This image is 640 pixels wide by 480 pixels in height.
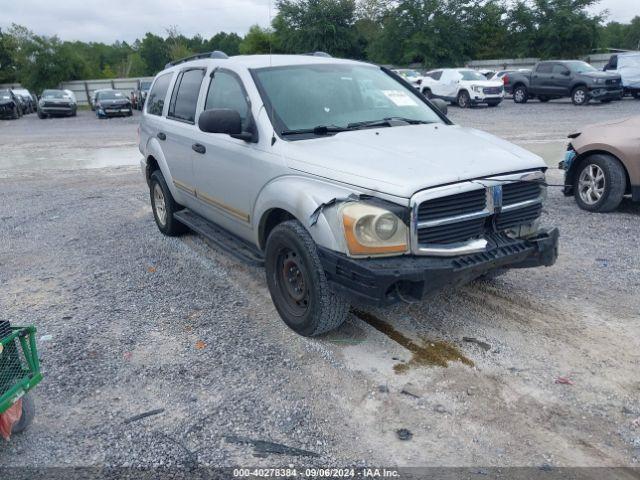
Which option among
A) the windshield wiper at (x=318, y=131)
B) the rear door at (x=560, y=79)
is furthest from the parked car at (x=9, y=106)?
the windshield wiper at (x=318, y=131)

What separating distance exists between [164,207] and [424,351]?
395cm

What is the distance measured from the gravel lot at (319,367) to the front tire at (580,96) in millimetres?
19298

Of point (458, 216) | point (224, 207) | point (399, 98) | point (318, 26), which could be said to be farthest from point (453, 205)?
point (318, 26)

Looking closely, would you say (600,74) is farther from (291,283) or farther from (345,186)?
(345,186)

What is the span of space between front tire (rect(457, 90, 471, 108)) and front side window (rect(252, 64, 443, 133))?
21.6 m

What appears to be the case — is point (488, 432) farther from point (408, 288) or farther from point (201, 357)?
point (201, 357)

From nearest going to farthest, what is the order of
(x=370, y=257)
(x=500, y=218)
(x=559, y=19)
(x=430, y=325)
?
(x=370, y=257)
(x=500, y=218)
(x=430, y=325)
(x=559, y=19)

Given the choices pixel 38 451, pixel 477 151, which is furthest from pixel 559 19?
pixel 38 451

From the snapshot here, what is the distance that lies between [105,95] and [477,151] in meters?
29.7

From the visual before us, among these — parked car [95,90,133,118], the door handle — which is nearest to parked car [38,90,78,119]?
parked car [95,90,133,118]

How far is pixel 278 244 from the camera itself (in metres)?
4.12

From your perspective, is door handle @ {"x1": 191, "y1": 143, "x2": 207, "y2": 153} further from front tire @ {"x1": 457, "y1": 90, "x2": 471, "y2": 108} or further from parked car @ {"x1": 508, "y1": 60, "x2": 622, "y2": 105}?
front tire @ {"x1": 457, "y1": 90, "x2": 471, "y2": 108}

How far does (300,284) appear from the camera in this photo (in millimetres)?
4145

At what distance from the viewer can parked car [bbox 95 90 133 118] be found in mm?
29250
